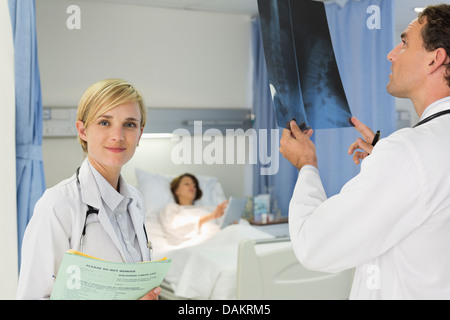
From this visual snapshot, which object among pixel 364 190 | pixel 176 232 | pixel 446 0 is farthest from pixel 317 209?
pixel 176 232

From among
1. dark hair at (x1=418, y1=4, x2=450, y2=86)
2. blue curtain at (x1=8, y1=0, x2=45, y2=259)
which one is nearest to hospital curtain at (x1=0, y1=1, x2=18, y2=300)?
blue curtain at (x1=8, y1=0, x2=45, y2=259)

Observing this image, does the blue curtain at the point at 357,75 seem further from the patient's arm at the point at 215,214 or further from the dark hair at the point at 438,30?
the patient's arm at the point at 215,214

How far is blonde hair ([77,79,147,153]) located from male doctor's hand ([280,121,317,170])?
0.38m

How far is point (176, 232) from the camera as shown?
10.7ft

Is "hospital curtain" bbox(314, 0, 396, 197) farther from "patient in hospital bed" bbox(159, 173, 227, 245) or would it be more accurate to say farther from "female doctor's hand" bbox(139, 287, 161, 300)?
"patient in hospital bed" bbox(159, 173, 227, 245)

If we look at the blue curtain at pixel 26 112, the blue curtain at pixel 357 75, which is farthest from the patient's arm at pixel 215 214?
the blue curtain at pixel 26 112

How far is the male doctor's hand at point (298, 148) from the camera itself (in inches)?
46.7

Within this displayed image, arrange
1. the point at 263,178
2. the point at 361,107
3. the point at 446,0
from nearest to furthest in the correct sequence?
the point at 446,0
the point at 361,107
the point at 263,178

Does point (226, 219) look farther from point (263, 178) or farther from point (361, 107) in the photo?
point (361, 107)

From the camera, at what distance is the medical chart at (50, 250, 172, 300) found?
1.00 metres

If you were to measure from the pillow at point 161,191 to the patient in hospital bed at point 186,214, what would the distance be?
43mm

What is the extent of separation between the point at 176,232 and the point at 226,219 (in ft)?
1.17

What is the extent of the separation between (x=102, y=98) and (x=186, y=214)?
7.98 ft

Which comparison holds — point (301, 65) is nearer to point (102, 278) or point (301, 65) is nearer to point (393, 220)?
point (393, 220)
